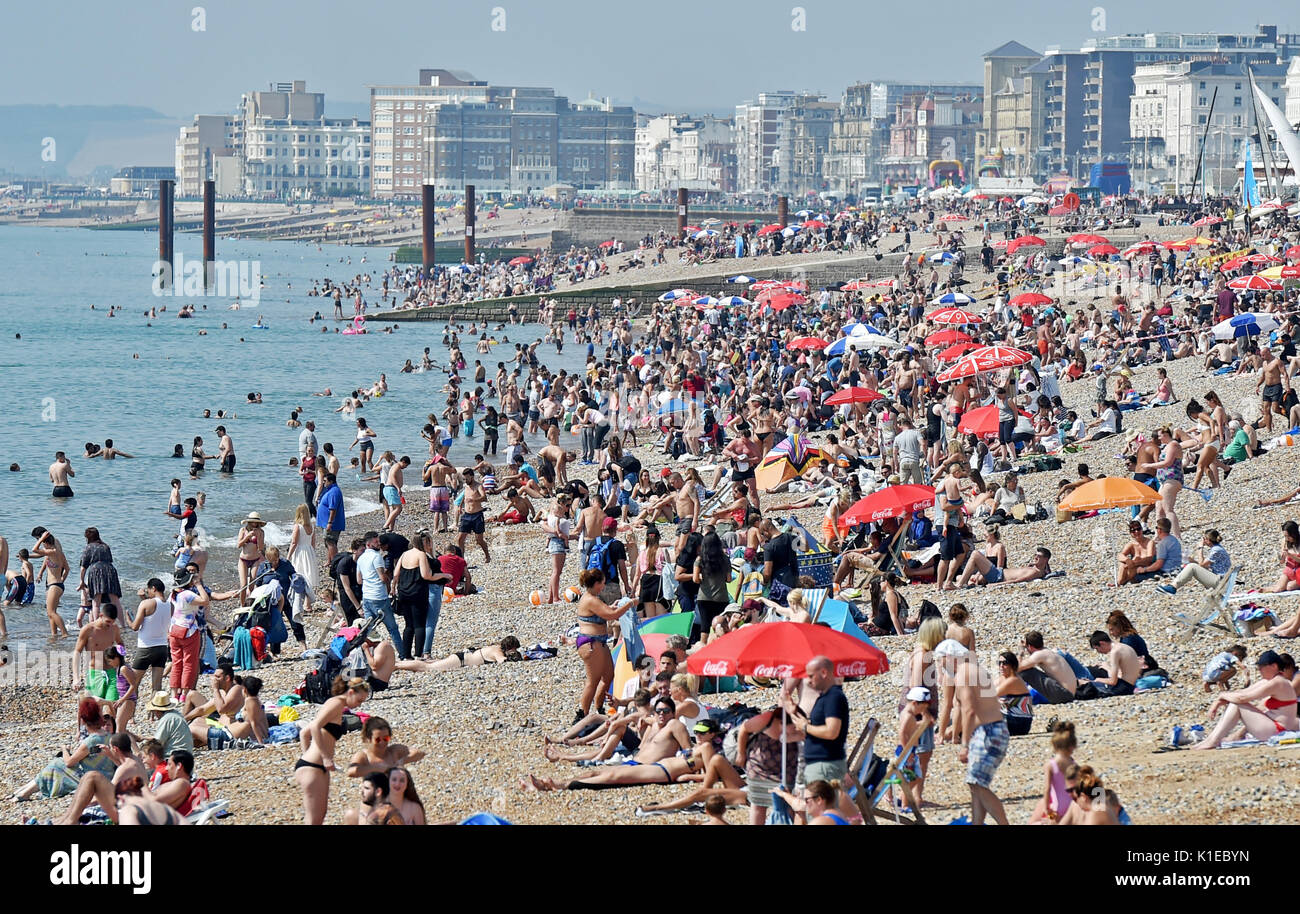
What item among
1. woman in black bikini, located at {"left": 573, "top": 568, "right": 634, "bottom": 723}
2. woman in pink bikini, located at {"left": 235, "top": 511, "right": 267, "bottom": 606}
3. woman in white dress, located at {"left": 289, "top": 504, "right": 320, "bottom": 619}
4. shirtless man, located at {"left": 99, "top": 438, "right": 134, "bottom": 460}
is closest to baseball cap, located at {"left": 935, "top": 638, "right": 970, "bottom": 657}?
woman in black bikini, located at {"left": 573, "top": 568, "right": 634, "bottom": 723}

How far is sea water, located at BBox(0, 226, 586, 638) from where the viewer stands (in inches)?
922

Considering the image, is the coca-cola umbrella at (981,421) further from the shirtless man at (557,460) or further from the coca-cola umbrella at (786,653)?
the coca-cola umbrella at (786,653)

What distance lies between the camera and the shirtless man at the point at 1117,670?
400 inches

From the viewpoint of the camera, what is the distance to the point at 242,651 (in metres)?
13.7

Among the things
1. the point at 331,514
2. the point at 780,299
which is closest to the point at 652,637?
the point at 331,514

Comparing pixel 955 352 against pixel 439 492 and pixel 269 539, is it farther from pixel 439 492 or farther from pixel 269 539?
pixel 269 539

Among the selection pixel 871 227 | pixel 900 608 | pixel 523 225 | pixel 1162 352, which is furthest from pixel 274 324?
pixel 523 225

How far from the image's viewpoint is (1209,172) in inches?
4921

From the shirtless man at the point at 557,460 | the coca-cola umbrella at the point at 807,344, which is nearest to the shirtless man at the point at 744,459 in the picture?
the shirtless man at the point at 557,460

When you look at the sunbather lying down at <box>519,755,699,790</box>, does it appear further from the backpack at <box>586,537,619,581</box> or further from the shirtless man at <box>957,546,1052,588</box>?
the shirtless man at <box>957,546,1052,588</box>
